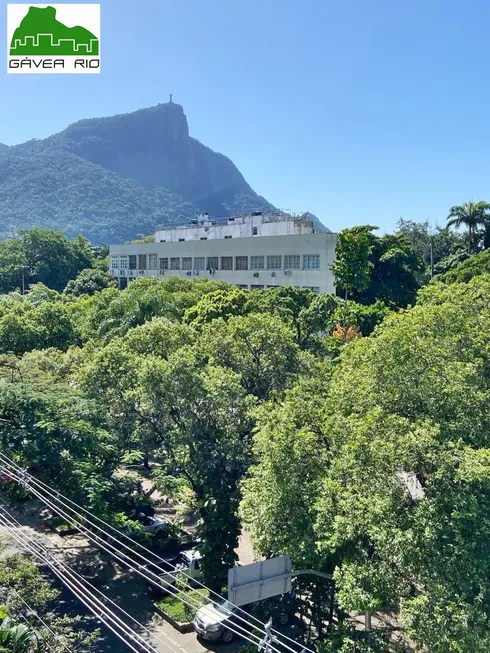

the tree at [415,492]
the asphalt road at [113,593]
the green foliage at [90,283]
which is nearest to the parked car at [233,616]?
the asphalt road at [113,593]

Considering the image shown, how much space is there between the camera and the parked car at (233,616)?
1234cm

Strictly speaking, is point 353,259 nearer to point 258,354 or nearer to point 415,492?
point 258,354

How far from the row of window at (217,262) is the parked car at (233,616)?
31.7 metres

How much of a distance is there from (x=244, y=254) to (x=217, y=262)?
363cm

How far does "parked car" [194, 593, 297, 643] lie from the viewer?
40.5 feet

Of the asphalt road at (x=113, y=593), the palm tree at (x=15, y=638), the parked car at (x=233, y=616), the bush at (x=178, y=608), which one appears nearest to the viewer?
the palm tree at (x=15, y=638)

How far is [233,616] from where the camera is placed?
13.0 metres

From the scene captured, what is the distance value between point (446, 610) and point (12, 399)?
12.8 m

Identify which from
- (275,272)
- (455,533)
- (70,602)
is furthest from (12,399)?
(275,272)

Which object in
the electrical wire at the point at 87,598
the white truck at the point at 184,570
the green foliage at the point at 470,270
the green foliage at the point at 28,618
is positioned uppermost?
the green foliage at the point at 470,270

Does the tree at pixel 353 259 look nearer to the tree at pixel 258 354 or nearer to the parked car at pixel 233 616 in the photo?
the tree at pixel 258 354

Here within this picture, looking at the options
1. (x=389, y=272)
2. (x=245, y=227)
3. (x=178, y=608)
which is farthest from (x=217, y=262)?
(x=178, y=608)

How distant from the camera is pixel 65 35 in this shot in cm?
Result: 1822

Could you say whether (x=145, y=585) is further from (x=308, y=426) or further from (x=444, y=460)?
(x=444, y=460)
